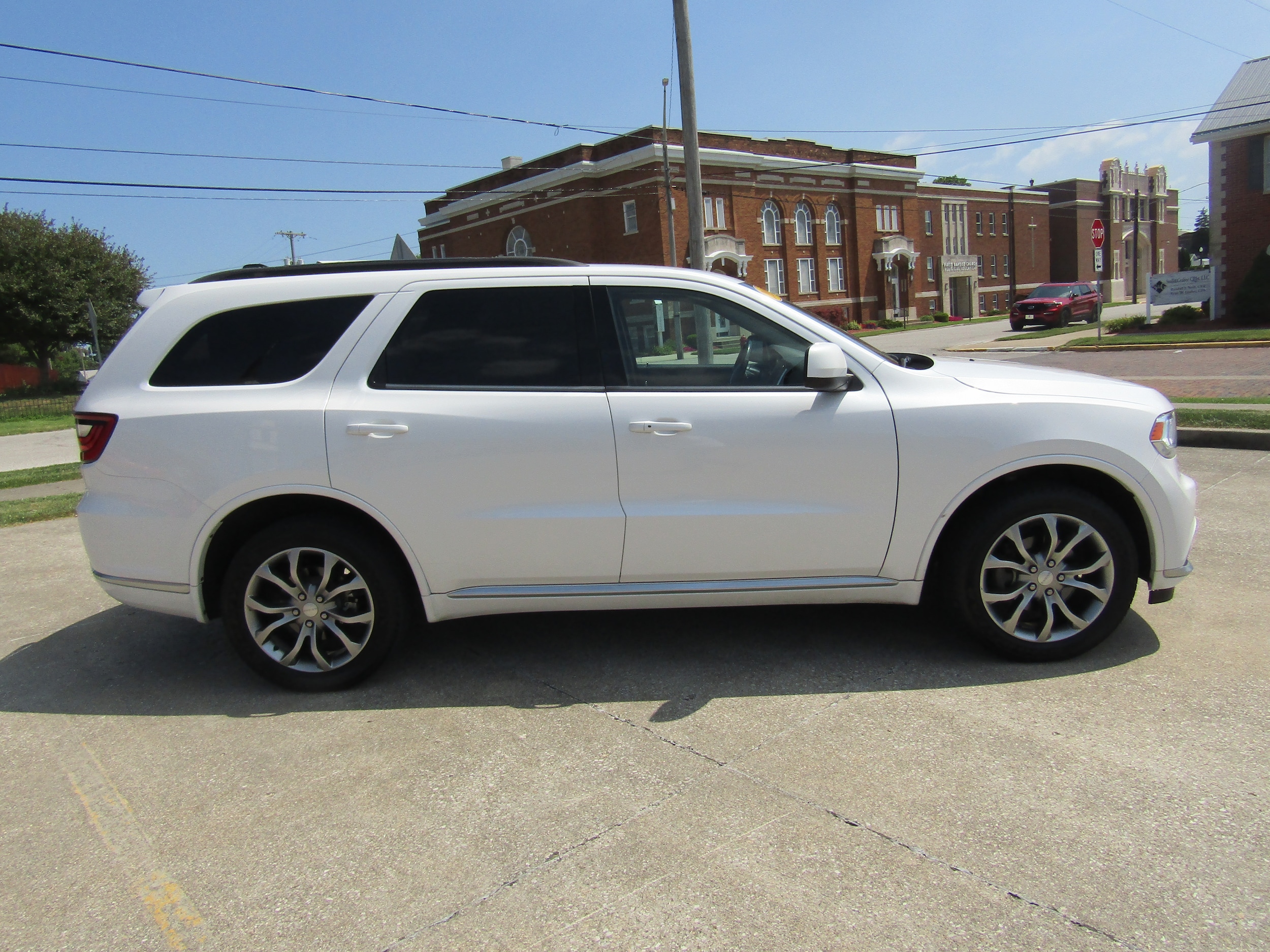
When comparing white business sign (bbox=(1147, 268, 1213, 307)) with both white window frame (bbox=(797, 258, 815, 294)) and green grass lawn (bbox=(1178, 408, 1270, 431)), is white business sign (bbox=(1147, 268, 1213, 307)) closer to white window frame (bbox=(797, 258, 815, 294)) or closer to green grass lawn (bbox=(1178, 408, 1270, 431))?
green grass lawn (bbox=(1178, 408, 1270, 431))

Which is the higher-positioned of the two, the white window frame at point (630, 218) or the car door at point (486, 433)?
the white window frame at point (630, 218)

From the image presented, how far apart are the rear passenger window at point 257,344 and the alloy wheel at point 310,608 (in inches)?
32.0

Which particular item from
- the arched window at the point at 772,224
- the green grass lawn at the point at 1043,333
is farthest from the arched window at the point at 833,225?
the green grass lawn at the point at 1043,333

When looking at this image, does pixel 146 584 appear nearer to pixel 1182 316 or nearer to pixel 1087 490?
pixel 1087 490

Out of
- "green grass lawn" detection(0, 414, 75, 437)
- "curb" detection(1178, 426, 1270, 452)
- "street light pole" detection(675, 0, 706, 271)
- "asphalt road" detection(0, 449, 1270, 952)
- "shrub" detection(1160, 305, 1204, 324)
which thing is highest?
"street light pole" detection(675, 0, 706, 271)

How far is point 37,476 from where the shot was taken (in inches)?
452

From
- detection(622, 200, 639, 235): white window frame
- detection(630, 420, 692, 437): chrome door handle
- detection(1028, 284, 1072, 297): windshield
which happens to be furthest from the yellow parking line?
detection(622, 200, 639, 235): white window frame

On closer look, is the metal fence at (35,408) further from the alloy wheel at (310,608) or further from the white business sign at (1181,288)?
the white business sign at (1181,288)

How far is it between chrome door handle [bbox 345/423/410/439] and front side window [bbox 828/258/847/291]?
53.7 metres

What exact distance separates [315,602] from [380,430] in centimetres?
82

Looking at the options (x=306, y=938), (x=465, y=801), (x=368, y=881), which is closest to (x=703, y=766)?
(x=465, y=801)

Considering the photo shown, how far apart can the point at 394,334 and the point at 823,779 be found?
250cm

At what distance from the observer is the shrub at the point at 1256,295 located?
76.7 feet

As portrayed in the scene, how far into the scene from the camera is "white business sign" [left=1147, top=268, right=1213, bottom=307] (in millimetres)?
26062
